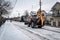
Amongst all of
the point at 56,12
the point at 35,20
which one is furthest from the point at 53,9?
the point at 35,20

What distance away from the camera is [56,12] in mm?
57312

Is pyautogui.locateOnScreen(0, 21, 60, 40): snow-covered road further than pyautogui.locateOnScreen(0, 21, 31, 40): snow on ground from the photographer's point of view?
Yes

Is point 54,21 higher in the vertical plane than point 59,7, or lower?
lower

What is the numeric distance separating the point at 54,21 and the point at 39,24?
18969 millimetres

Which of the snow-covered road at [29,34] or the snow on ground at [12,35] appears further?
the snow-covered road at [29,34]

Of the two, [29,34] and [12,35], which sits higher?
[12,35]

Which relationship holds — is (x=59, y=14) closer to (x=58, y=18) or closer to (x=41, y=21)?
(x=58, y=18)

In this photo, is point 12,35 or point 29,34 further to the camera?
point 29,34

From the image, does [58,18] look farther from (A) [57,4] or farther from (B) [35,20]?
(B) [35,20]

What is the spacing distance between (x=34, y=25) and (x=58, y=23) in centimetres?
1665

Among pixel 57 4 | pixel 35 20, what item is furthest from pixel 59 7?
pixel 35 20

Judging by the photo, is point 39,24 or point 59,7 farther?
point 59,7

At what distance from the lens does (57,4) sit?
5766cm

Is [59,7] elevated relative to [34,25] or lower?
elevated
